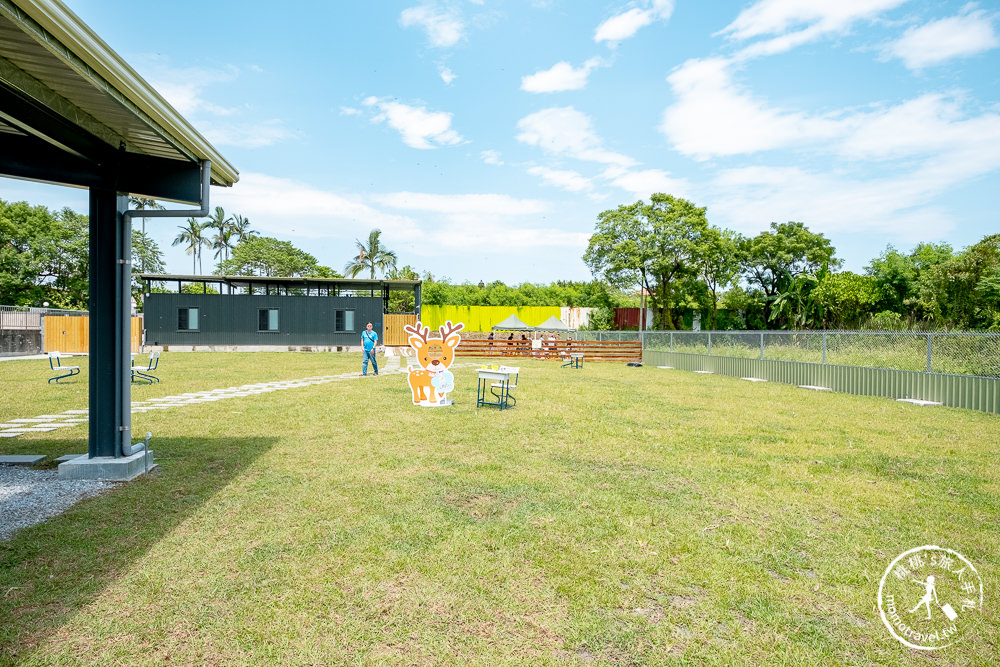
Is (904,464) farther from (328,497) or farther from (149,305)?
(149,305)

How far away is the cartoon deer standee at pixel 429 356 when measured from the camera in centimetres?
1074

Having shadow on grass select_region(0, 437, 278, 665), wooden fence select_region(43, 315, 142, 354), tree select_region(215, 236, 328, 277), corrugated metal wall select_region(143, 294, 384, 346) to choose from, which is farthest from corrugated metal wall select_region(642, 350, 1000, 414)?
tree select_region(215, 236, 328, 277)

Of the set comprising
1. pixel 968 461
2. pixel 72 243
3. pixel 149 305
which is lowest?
pixel 968 461

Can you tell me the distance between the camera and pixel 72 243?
4178cm

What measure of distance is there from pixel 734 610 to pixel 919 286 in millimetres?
44718

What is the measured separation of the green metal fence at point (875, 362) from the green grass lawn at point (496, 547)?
4.60m

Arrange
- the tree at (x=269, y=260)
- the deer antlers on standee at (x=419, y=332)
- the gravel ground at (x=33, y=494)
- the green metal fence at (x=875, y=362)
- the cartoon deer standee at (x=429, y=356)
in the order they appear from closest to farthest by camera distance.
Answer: the gravel ground at (x=33, y=494) → the cartoon deer standee at (x=429, y=356) → the deer antlers on standee at (x=419, y=332) → the green metal fence at (x=875, y=362) → the tree at (x=269, y=260)

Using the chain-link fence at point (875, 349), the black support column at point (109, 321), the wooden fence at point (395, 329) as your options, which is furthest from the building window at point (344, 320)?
the black support column at point (109, 321)

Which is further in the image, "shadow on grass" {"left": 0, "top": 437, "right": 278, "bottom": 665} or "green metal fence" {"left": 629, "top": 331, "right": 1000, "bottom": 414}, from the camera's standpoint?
"green metal fence" {"left": 629, "top": 331, "right": 1000, "bottom": 414}

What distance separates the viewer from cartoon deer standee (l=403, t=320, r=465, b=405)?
10.7 metres

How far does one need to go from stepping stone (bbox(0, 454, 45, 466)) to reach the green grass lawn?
515 mm

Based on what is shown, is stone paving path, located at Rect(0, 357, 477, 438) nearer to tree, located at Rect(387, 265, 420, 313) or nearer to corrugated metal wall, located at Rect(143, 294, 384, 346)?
corrugated metal wall, located at Rect(143, 294, 384, 346)

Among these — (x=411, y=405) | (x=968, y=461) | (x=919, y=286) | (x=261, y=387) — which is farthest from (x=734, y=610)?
(x=919, y=286)
